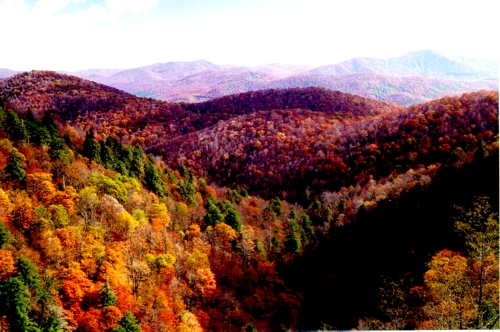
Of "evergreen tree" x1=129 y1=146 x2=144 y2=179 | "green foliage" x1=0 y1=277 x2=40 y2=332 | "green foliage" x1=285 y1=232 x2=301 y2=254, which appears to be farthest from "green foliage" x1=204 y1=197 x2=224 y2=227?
"green foliage" x1=0 y1=277 x2=40 y2=332

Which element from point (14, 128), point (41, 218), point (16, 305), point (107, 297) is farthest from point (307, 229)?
point (14, 128)

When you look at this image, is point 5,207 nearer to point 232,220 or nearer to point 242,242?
point 242,242

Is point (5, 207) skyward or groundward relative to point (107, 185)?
skyward

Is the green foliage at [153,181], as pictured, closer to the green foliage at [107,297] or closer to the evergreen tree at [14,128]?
the evergreen tree at [14,128]

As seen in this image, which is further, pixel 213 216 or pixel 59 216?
pixel 213 216

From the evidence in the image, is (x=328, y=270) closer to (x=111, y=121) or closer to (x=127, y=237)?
(x=127, y=237)

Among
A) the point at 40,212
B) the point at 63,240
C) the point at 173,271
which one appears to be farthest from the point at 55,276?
the point at 173,271

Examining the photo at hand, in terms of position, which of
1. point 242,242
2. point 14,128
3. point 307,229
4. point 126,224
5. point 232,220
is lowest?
point 307,229

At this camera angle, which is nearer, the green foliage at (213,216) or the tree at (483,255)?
the tree at (483,255)

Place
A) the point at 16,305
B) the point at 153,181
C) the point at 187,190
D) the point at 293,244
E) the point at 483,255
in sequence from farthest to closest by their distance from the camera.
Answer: the point at 187,190 → the point at 153,181 → the point at 293,244 → the point at 16,305 → the point at 483,255

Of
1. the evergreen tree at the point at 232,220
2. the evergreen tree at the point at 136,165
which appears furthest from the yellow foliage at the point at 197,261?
the evergreen tree at the point at 136,165
